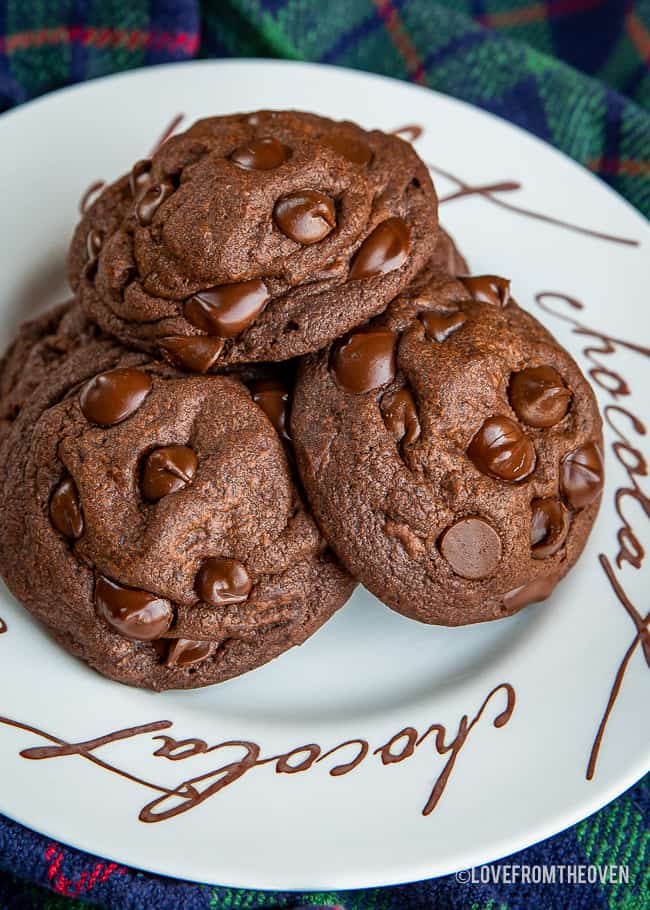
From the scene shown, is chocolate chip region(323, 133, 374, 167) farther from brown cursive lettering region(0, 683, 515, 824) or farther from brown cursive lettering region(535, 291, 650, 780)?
brown cursive lettering region(0, 683, 515, 824)

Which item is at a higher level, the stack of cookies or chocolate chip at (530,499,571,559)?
the stack of cookies

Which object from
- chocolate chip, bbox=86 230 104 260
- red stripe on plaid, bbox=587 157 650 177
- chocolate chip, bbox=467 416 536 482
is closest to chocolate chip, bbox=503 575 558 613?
chocolate chip, bbox=467 416 536 482

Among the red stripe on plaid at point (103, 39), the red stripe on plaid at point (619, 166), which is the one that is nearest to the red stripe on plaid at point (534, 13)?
the red stripe on plaid at point (619, 166)

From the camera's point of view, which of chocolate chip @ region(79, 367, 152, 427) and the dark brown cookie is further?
the dark brown cookie

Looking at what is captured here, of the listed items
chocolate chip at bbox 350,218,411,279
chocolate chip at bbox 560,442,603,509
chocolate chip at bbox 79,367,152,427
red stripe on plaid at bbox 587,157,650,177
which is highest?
chocolate chip at bbox 350,218,411,279

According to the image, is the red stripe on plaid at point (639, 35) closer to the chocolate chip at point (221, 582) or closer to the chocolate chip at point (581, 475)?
the chocolate chip at point (581, 475)

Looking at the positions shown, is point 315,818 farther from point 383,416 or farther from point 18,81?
point 18,81

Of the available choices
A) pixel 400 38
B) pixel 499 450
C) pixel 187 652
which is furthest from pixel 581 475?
pixel 400 38
